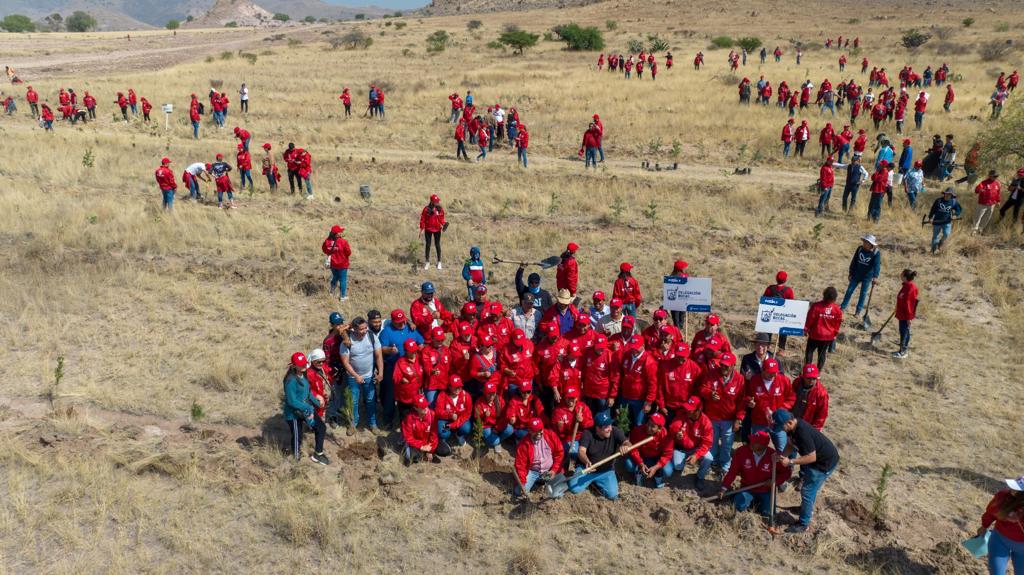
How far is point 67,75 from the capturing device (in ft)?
151

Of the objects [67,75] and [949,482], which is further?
[67,75]

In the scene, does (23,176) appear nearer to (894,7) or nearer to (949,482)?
(949,482)

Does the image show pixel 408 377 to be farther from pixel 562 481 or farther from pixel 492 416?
pixel 562 481

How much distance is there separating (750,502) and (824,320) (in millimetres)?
3550

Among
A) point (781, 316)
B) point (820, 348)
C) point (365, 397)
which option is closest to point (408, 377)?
point (365, 397)

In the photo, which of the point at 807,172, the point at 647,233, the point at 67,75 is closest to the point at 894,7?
the point at 807,172

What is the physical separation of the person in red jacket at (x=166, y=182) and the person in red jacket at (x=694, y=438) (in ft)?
47.1

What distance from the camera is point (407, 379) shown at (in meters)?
8.05

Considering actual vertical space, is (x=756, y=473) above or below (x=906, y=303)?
below

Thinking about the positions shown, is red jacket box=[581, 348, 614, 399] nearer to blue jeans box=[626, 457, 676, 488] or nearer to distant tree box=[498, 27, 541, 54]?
blue jeans box=[626, 457, 676, 488]

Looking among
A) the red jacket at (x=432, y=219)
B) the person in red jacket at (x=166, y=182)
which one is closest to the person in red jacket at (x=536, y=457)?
the red jacket at (x=432, y=219)

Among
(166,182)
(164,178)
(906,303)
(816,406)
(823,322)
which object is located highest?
(164,178)

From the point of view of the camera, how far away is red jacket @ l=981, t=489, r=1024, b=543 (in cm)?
557

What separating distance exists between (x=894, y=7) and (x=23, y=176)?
83.1 m
